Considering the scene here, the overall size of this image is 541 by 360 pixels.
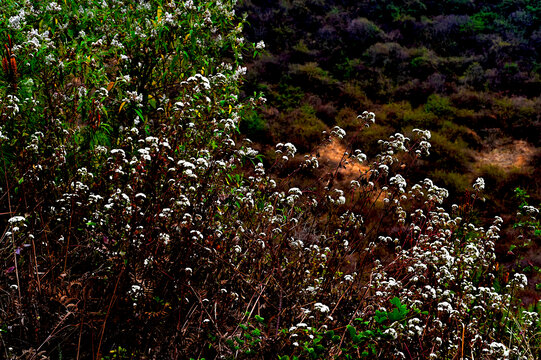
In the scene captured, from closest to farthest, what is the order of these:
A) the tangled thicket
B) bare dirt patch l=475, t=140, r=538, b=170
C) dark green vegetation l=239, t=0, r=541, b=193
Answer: the tangled thicket
bare dirt patch l=475, t=140, r=538, b=170
dark green vegetation l=239, t=0, r=541, b=193

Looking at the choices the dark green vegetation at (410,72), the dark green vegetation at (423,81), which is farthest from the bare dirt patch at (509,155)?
the dark green vegetation at (410,72)

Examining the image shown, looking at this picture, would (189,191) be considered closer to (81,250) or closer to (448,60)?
(81,250)

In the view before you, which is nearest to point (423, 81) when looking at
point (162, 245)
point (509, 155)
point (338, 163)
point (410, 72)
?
point (410, 72)

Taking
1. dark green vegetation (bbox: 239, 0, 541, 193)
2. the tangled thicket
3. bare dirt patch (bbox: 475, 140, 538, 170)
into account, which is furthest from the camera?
dark green vegetation (bbox: 239, 0, 541, 193)

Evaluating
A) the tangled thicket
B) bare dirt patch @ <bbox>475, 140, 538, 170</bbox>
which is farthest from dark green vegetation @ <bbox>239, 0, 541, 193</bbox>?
the tangled thicket

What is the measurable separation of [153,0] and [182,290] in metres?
3.15

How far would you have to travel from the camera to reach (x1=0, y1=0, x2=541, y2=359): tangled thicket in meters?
2.27

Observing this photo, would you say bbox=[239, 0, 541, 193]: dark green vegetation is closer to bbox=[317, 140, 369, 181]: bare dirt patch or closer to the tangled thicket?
bbox=[317, 140, 369, 181]: bare dirt patch

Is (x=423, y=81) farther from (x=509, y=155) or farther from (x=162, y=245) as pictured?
(x=162, y=245)

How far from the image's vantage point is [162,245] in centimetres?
249

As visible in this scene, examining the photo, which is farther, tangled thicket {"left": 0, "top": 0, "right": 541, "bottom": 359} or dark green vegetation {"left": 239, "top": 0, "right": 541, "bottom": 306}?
dark green vegetation {"left": 239, "top": 0, "right": 541, "bottom": 306}

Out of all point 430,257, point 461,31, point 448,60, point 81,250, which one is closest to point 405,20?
point 461,31

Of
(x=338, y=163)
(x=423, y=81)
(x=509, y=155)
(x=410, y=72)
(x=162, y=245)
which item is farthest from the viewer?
(x=410, y=72)

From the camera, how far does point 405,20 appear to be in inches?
604
